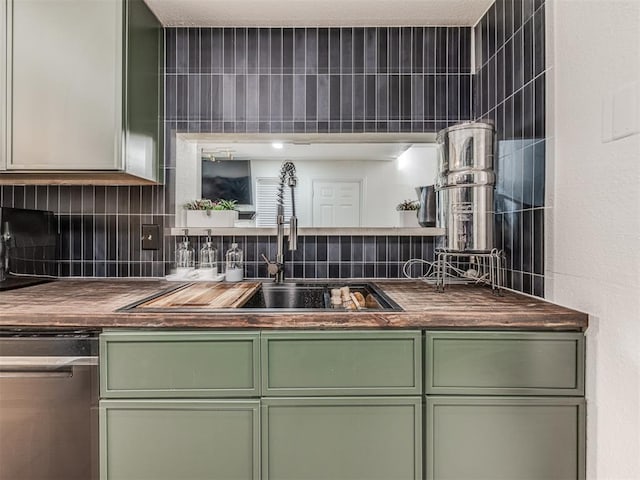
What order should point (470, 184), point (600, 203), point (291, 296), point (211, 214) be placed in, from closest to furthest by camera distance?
point (600, 203), point (470, 184), point (291, 296), point (211, 214)

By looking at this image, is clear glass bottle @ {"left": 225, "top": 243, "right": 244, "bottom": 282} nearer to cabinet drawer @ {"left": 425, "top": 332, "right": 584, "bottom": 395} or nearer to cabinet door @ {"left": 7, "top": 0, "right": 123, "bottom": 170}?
cabinet door @ {"left": 7, "top": 0, "right": 123, "bottom": 170}

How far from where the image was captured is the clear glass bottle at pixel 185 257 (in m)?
2.03

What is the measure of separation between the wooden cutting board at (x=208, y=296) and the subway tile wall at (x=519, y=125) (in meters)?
1.12

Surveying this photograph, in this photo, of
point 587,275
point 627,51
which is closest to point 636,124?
point 627,51

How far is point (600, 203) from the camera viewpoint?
3.86 feet

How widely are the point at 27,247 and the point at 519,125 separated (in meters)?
2.22

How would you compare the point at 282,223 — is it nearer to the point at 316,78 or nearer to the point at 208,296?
the point at 208,296

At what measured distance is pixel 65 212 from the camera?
6.70 ft

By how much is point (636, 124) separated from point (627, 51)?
21 centimetres

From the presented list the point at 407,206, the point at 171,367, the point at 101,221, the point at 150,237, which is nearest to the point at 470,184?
the point at 407,206

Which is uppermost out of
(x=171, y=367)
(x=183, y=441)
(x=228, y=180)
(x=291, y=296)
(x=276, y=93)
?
(x=276, y=93)

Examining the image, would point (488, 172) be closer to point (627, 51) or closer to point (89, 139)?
point (627, 51)

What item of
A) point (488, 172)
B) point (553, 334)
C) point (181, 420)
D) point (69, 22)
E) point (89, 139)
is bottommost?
point (181, 420)

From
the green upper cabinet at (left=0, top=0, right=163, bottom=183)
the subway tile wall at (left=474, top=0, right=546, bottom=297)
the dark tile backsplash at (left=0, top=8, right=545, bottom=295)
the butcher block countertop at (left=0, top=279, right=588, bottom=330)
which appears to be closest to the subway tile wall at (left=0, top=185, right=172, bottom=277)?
the dark tile backsplash at (left=0, top=8, right=545, bottom=295)
